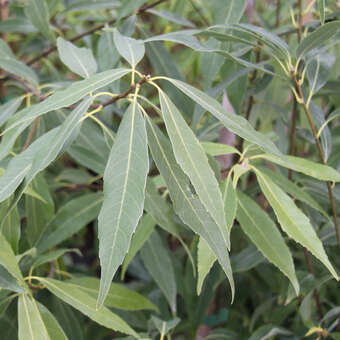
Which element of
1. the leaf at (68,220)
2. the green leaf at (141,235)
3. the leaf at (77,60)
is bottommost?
the green leaf at (141,235)

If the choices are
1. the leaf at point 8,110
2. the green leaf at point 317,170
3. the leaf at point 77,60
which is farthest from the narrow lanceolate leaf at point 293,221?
the leaf at point 8,110

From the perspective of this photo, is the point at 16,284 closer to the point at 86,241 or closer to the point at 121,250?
the point at 121,250

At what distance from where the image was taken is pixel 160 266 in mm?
757

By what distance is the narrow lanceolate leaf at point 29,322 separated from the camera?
1.61 ft

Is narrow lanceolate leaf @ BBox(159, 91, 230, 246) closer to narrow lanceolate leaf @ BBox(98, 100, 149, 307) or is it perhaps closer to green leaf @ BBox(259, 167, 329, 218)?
narrow lanceolate leaf @ BBox(98, 100, 149, 307)

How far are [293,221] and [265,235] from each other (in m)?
0.06

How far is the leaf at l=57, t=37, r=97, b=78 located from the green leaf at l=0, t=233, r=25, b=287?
0.23m

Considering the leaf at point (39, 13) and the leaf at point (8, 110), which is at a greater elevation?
the leaf at point (39, 13)

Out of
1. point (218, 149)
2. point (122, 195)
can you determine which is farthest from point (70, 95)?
point (218, 149)

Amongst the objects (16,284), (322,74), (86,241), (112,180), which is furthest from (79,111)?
(86,241)

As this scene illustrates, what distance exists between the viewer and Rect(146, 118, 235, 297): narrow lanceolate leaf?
457mm

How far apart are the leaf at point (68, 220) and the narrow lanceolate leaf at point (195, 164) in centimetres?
30

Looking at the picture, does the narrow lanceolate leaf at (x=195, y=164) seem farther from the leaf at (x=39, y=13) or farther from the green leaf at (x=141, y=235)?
the leaf at (x=39, y=13)

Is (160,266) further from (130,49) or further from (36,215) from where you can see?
(130,49)
